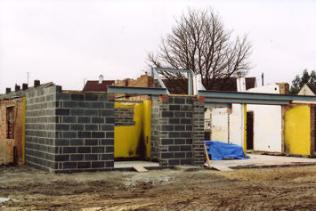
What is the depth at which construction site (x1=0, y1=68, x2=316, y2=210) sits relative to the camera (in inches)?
436

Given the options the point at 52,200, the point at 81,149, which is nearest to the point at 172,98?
the point at 81,149

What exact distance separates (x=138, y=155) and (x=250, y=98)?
221 inches

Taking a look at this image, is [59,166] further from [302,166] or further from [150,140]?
[302,166]

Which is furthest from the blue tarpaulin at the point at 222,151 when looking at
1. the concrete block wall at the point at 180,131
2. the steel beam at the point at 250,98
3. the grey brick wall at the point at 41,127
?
the grey brick wall at the point at 41,127

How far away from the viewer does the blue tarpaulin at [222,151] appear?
21.0m

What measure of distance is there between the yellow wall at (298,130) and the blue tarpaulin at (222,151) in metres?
3.52

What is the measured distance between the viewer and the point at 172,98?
58.0 ft

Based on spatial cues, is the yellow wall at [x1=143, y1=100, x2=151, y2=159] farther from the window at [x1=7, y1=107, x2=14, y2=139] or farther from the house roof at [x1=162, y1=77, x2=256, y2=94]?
the house roof at [x1=162, y1=77, x2=256, y2=94]

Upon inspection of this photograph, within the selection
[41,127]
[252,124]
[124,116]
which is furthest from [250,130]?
[41,127]

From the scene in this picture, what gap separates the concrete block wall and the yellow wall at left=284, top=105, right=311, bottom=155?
7445 mm

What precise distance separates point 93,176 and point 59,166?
4.46 ft

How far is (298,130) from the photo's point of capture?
23.8 metres

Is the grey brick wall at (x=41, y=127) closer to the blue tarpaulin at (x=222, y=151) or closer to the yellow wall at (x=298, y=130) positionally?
the blue tarpaulin at (x=222, y=151)

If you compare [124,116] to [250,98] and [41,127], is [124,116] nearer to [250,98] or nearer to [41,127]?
[41,127]
